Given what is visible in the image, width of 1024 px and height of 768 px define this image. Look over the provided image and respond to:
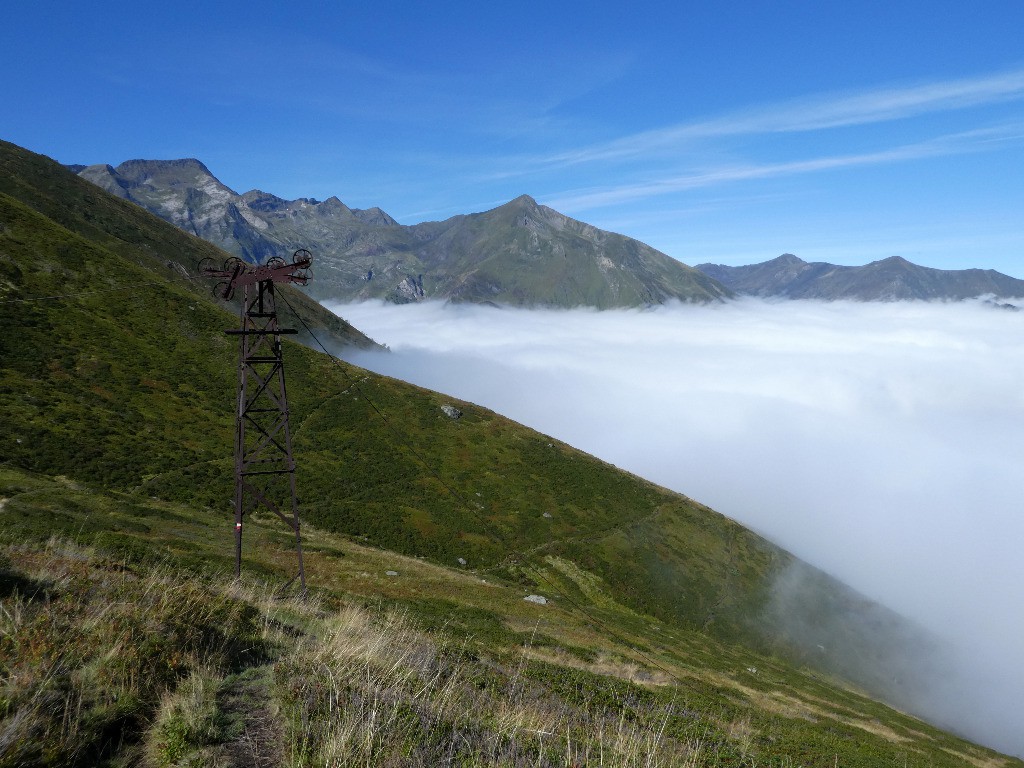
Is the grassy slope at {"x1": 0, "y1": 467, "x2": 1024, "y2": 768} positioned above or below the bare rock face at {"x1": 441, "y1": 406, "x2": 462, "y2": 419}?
above

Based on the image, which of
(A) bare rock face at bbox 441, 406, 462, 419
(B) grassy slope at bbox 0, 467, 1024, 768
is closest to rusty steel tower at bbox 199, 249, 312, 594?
(B) grassy slope at bbox 0, 467, 1024, 768

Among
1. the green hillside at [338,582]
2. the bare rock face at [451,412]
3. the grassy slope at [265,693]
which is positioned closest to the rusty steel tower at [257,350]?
the green hillside at [338,582]

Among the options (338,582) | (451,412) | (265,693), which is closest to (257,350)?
(338,582)

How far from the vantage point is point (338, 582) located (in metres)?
36.9

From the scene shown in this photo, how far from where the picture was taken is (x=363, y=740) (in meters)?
6.78

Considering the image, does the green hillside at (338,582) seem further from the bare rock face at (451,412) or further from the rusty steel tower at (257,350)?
the rusty steel tower at (257,350)

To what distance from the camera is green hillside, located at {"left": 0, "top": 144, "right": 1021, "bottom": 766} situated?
7557 millimetres

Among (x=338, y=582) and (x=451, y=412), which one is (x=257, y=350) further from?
(x=451, y=412)

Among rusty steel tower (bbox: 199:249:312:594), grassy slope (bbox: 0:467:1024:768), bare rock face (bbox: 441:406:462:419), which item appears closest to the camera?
grassy slope (bbox: 0:467:1024:768)

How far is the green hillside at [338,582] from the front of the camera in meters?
7.56

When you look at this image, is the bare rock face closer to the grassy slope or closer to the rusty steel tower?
the rusty steel tower

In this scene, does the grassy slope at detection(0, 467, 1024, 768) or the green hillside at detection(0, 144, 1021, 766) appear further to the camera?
the green hillside at detection(0, 144, 1021, 766)

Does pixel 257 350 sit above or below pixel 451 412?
above

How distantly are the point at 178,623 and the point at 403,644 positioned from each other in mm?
5072
